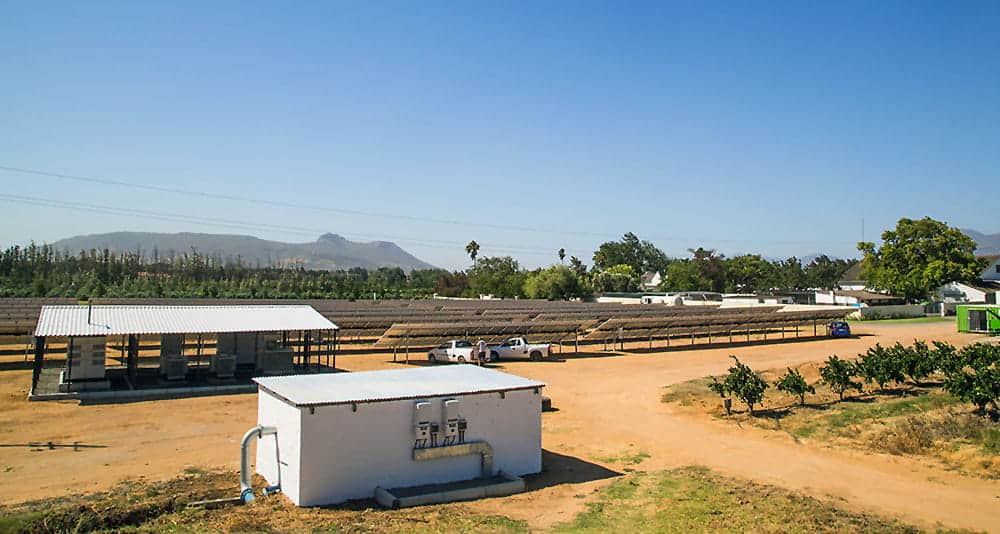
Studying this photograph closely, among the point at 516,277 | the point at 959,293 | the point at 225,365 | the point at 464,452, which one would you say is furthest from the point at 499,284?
the point at 464,452

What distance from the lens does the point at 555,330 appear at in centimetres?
3606

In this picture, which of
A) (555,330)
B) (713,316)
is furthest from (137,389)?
(713,316)

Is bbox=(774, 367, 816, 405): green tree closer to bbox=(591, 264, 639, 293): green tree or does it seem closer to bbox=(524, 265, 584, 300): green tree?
bbox=(524, 265, 584, 300): green tree

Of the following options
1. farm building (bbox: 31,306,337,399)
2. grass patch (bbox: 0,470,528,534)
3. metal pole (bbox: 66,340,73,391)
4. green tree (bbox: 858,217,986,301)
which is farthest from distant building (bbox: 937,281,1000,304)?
metal pole (bbox: 66,340,73,391)

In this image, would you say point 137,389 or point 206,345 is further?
point 206,345

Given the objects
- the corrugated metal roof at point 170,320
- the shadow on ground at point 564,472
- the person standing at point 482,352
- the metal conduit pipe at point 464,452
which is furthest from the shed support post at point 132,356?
the shadow on ground at point 564,472

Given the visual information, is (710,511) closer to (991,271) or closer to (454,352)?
(454,352)

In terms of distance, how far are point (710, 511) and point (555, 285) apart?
75678 mm

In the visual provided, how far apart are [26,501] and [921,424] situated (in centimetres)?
2031

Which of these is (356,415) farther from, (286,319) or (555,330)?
(555,330)

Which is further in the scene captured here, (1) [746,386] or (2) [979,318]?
(2) [979,318]

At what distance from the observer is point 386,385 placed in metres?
14.6

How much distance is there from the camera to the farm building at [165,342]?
74.2ft

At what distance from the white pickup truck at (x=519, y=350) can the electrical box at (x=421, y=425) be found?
65.6ft
